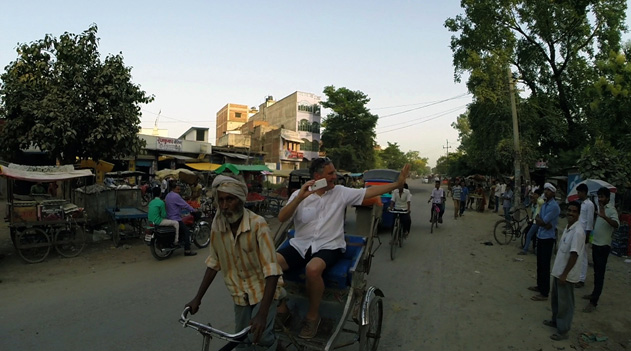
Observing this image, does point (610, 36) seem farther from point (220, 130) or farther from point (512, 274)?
point (220, 130)

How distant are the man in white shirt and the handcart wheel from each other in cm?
41

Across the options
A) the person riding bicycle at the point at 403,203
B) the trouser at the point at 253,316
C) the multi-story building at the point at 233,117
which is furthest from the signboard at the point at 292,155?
the trouser at the point at 253,316

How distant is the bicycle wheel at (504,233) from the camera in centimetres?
1052

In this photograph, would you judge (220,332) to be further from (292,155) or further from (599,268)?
(292,155)

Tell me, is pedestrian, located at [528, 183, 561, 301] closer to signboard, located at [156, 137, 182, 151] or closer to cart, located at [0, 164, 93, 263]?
cart, located at [0, 164, 93, 263]

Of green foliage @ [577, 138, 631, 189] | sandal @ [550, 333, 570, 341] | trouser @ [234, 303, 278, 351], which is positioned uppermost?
green foliage @ [577, 138, 631, 189]

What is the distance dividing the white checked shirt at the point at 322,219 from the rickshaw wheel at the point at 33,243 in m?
6.76

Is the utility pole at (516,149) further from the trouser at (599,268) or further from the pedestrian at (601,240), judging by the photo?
the trouser at (599,268)

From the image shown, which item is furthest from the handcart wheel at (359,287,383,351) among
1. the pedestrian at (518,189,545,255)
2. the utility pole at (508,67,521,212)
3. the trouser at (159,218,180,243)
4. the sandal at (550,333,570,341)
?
the utility pole at (508,67,521,212)

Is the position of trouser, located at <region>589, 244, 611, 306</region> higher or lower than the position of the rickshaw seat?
lower

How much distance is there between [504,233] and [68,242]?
36.4ft

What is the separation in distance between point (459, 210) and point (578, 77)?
497 inches

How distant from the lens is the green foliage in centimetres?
913

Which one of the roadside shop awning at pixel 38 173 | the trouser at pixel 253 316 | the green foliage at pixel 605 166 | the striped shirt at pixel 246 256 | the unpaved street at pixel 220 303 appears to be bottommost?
the unpaved street at pixel 220 303
